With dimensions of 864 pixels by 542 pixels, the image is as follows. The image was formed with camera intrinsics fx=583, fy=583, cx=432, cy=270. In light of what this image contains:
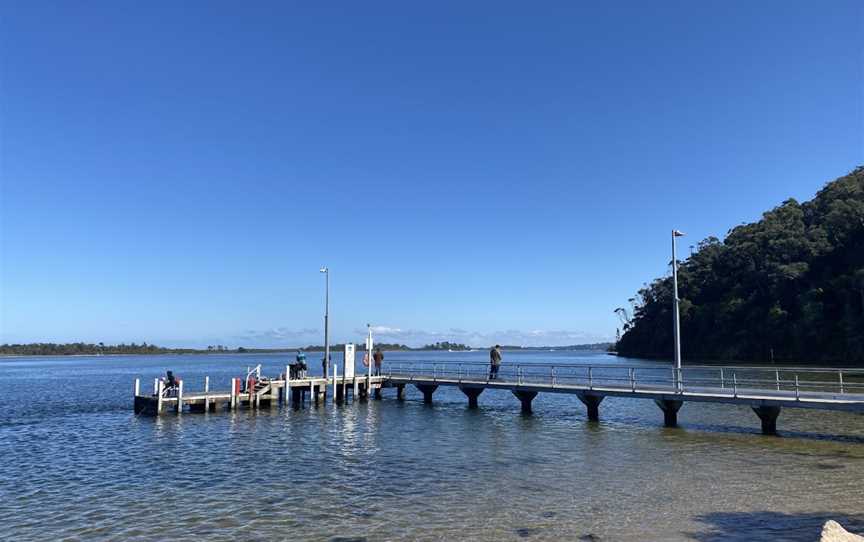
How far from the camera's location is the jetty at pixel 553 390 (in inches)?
871

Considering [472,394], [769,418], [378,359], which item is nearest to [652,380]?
[769,418]

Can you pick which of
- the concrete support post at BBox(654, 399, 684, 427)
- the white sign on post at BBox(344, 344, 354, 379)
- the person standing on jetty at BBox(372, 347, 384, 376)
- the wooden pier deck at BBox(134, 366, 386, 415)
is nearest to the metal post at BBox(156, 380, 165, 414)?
the wooden pier deck at BBox(134, 366, 386, 415)

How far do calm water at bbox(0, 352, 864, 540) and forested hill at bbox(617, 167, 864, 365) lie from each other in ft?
185

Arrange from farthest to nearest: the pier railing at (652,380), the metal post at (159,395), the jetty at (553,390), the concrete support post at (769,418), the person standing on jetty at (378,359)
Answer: the person standing on jetty at (378,359), the metal post at (159,395), the concrete support post at (769,418), the pier railing at (652,380), the jetty at (553,390)

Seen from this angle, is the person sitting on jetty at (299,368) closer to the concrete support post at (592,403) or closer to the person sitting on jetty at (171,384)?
the person sitting on jetty at (171,384)

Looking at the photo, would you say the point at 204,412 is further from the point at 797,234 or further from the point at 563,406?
the point at 797,234

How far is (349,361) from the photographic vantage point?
38188mm

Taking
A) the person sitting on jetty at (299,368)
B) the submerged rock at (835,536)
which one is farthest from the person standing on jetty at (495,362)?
the submerged rock at (835,536)

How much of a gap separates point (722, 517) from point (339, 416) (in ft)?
70.1

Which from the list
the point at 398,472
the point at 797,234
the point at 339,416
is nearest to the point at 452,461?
the point at 398,472

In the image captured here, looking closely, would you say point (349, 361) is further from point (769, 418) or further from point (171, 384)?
point (769, 418)

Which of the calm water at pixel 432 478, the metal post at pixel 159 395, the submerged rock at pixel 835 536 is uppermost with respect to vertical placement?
the submerged rock at pixel 835 536

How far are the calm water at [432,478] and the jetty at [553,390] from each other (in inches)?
51.7

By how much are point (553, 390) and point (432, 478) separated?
14158mm
